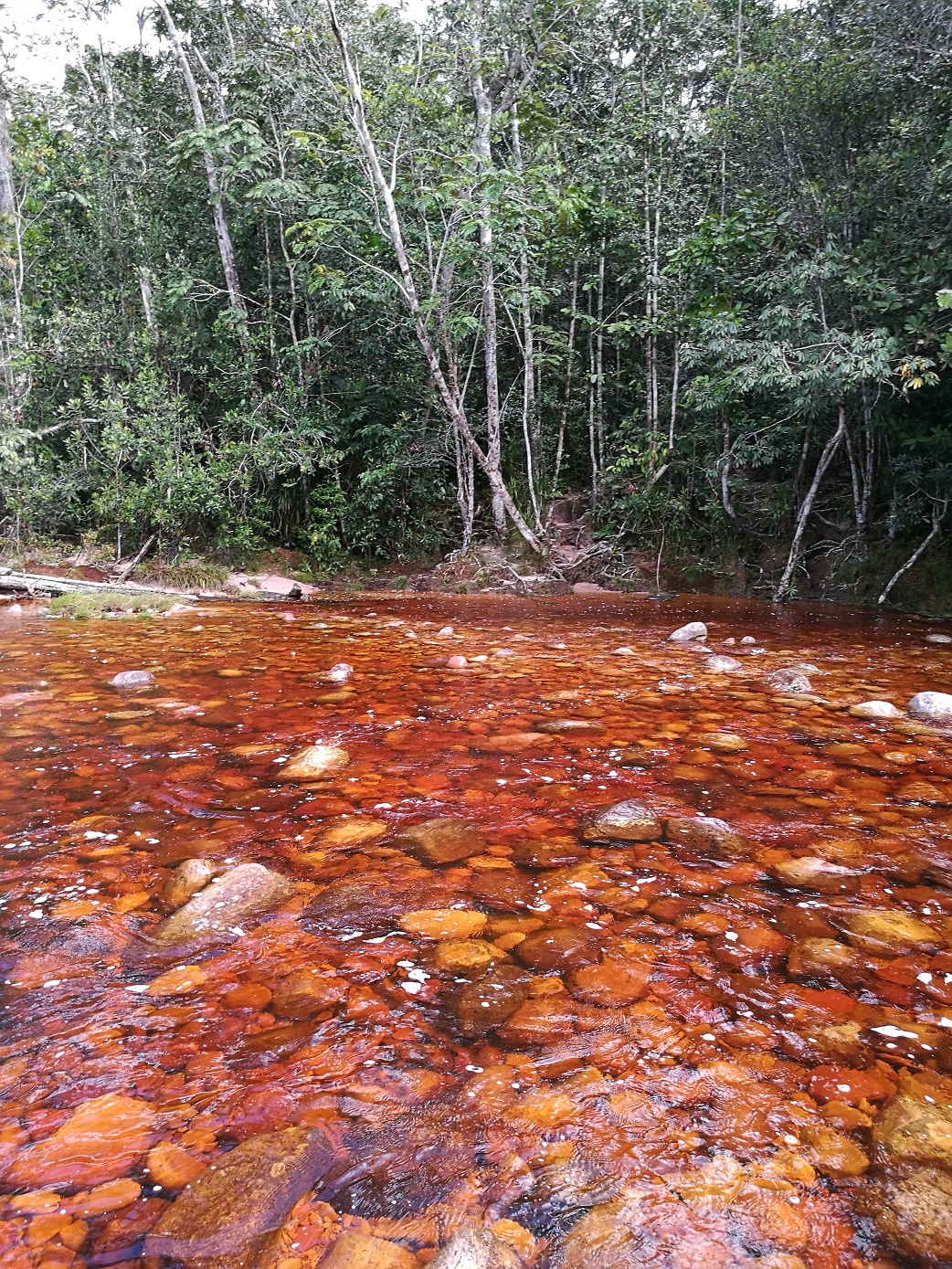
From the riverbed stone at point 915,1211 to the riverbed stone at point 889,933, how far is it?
1.77 feet

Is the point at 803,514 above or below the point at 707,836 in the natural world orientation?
above

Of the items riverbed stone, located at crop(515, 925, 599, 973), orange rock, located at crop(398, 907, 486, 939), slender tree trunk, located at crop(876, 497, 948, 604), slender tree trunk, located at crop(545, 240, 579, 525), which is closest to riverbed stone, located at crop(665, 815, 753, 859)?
riverbed stone, located at crop(515, 925, 599, 973)

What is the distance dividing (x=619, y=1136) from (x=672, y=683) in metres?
2.78

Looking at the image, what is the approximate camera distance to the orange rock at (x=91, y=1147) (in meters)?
0.96

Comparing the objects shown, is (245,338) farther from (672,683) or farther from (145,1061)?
(145,1061)

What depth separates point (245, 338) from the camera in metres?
10.4

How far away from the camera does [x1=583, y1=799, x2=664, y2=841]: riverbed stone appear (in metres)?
1.97

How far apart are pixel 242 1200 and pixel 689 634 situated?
4.53 metres

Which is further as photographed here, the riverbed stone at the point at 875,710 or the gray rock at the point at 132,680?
the gray rock at the point at 132,680

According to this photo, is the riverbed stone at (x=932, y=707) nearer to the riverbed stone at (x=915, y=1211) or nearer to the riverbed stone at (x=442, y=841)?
the riverbed stone at (x=442, y=841)

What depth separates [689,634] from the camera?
500 centimetres

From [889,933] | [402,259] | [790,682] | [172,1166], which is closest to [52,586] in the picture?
[402,259]

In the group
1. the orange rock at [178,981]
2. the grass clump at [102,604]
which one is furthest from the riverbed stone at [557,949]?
the grass clump at [102,604]

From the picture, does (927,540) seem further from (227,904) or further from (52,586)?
(52,586)
